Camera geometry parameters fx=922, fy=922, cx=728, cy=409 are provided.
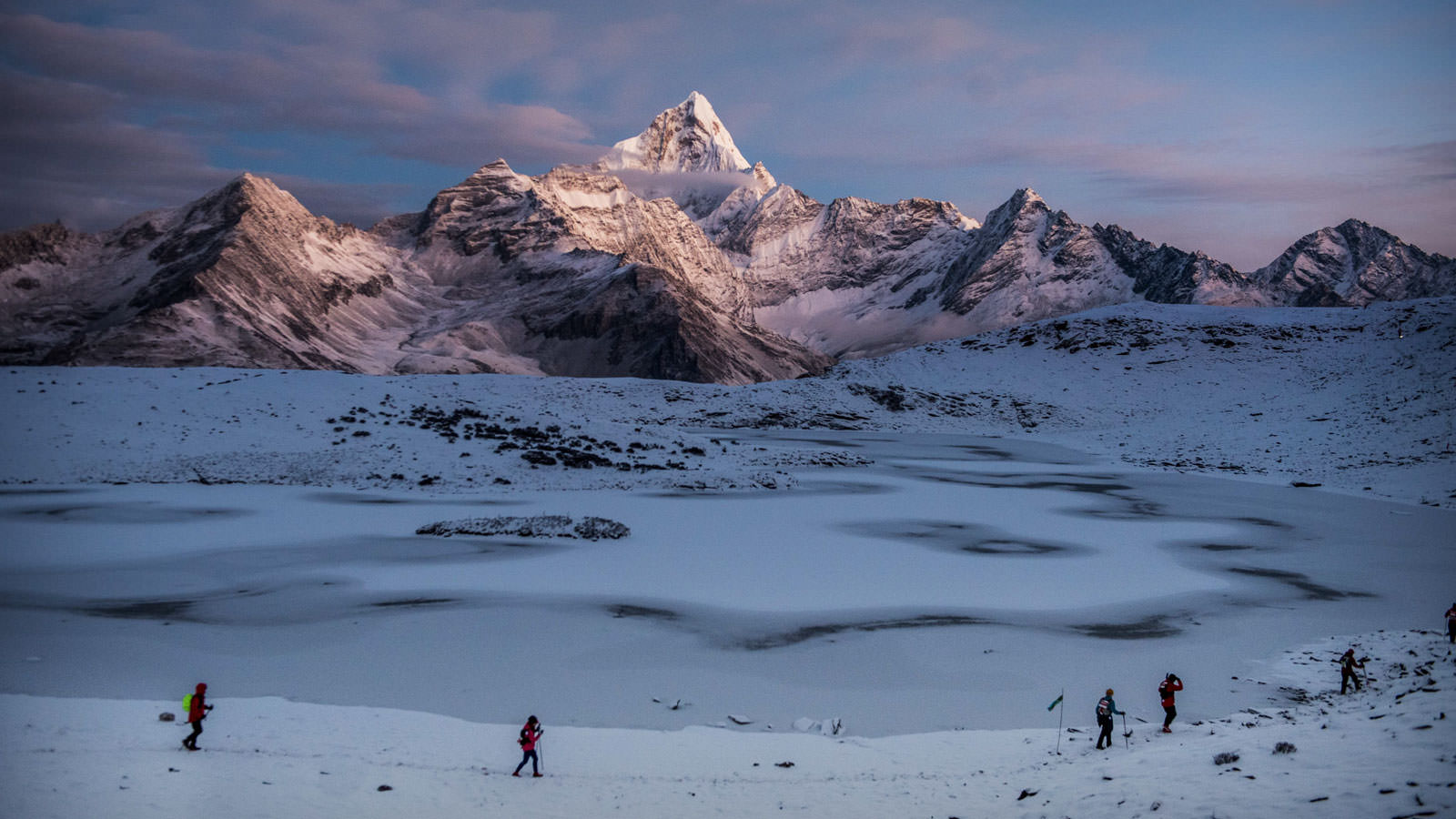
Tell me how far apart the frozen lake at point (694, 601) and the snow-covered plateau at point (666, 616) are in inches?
4.7

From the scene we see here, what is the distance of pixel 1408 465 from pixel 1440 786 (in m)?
41.8

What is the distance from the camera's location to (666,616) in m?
18.8

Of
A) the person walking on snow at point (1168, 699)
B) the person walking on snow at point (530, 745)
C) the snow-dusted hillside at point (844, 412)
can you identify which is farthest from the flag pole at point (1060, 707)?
the snow-dusted hillside at point (844, 412)

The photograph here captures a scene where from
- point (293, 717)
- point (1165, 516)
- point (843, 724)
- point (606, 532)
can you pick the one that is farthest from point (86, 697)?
point (1165, 516)

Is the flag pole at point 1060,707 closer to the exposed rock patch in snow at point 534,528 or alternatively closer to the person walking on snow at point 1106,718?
the person walking on snow at point 1106,718

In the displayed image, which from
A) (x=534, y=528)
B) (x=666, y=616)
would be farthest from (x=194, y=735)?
(x=534, y=528)

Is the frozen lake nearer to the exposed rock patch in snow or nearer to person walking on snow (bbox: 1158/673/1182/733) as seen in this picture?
the exposed rock patch in snow

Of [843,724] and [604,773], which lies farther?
[843,724]

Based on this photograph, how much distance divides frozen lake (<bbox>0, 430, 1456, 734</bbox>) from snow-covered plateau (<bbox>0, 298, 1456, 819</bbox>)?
12 centimetres

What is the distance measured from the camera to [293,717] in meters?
13.0

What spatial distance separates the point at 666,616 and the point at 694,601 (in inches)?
53.0

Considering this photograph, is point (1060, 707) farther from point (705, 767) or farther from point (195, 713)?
point (195, 713)

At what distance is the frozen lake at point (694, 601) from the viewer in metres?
14.7

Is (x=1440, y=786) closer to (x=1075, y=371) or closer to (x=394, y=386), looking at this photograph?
(x=394, y=386)
